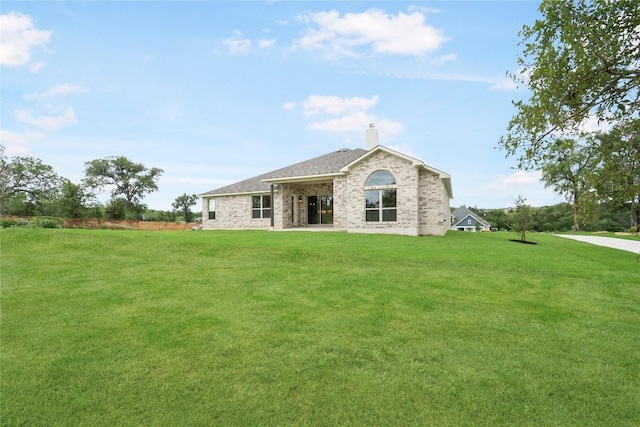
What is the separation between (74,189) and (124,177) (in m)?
17.7

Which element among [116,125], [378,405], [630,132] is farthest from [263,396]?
[116,125]

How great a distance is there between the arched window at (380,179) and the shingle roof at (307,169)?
2.16 meters

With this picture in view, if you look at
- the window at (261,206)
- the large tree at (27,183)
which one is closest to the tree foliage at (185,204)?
the large tree at (27,183)

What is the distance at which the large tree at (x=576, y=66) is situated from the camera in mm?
3713

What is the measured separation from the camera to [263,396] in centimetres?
322

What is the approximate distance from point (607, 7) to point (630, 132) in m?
1.47

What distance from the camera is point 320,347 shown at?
4.26 m

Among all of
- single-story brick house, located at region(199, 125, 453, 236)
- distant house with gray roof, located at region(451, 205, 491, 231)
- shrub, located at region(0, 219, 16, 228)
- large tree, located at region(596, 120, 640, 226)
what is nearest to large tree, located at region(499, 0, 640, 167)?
large tree, located at region(596, 120, 640, 226)

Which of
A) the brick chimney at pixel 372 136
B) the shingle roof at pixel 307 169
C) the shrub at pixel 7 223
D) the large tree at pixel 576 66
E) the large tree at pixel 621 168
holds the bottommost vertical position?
the shrub at pixel 7 223

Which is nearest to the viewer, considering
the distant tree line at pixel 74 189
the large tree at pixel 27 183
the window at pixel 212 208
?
the window at pixel 212 208

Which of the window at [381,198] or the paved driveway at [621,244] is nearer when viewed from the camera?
the paved driveway at [621,244]

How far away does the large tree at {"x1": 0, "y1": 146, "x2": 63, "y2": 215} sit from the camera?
125ft

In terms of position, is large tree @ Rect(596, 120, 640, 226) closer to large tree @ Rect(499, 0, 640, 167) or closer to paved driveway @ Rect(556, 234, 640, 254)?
large tree @ Rect(499, 0, 640, 167)

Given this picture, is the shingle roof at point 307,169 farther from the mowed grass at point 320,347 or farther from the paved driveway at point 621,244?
the paved driveway at point 621,244
